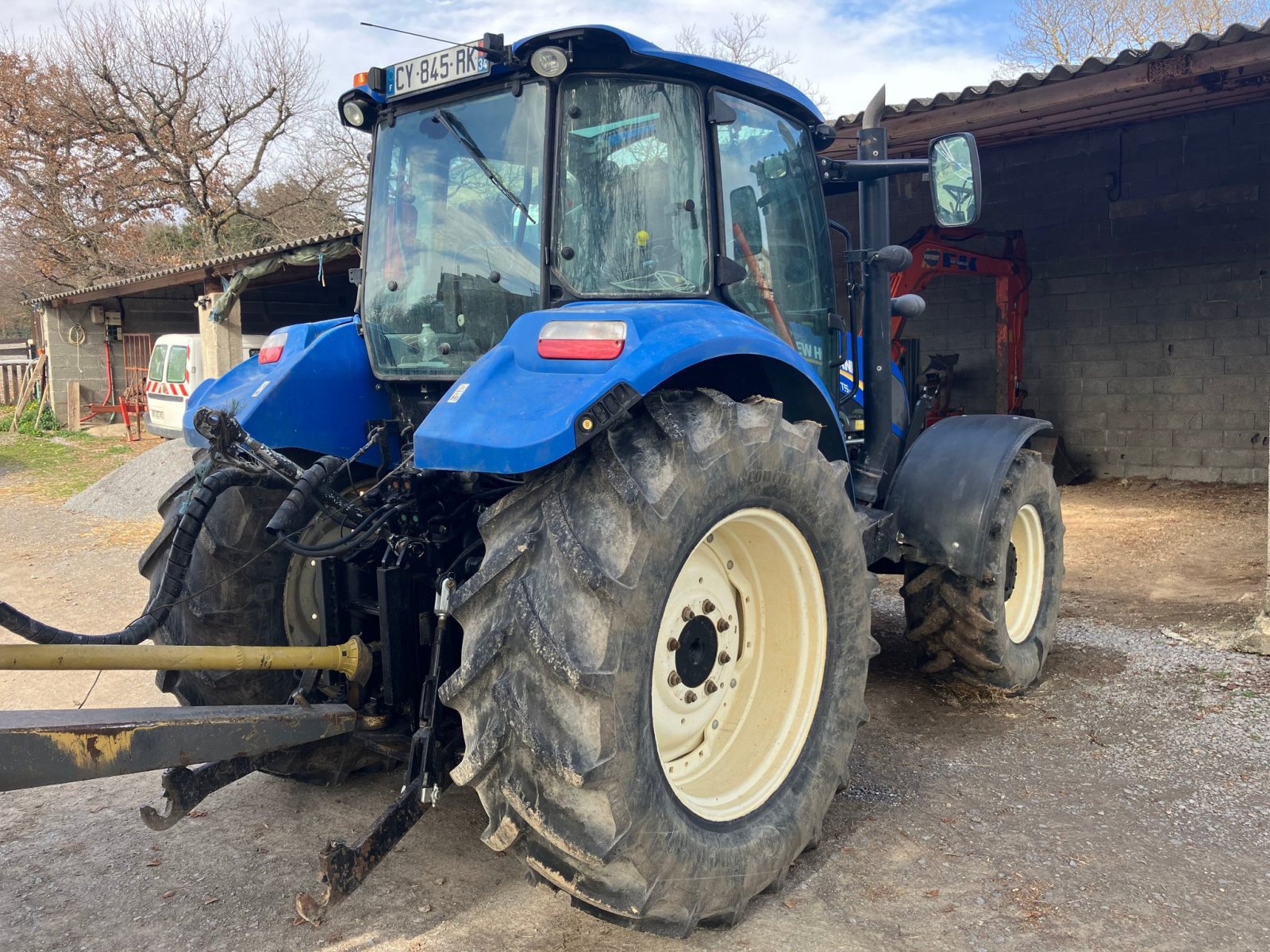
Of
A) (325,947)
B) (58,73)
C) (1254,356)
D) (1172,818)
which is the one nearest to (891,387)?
(1172,818)

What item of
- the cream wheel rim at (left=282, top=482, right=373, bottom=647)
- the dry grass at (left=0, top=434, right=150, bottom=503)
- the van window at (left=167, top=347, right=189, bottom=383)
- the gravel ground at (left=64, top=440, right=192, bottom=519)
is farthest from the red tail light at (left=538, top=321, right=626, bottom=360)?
the van window at (left=167, top=347, right=189, bottom=383)

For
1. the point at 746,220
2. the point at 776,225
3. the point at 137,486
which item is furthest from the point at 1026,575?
the point at 137,486

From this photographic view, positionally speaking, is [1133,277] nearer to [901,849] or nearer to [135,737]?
[901,849]

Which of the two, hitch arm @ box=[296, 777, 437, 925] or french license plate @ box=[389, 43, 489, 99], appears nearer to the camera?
hitch arm @ box=[296, 777, 437, 925]

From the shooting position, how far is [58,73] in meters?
24.4

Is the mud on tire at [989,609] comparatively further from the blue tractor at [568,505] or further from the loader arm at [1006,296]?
the loader arm at [1006,296]

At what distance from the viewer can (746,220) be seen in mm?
3240

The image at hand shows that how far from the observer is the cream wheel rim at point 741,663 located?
8.70 feet

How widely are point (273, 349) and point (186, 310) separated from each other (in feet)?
58.9

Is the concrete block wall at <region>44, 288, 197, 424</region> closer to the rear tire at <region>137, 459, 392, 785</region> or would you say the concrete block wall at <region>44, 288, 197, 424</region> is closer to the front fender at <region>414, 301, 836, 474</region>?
the rear tire at <region>137, 459, 392, 785</region>

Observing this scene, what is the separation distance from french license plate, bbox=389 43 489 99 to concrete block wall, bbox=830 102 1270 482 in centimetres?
945

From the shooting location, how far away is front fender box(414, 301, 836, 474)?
213cm

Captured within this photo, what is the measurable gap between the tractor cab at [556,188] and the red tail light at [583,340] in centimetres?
41

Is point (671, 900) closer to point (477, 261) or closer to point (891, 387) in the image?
point (477, 261)
